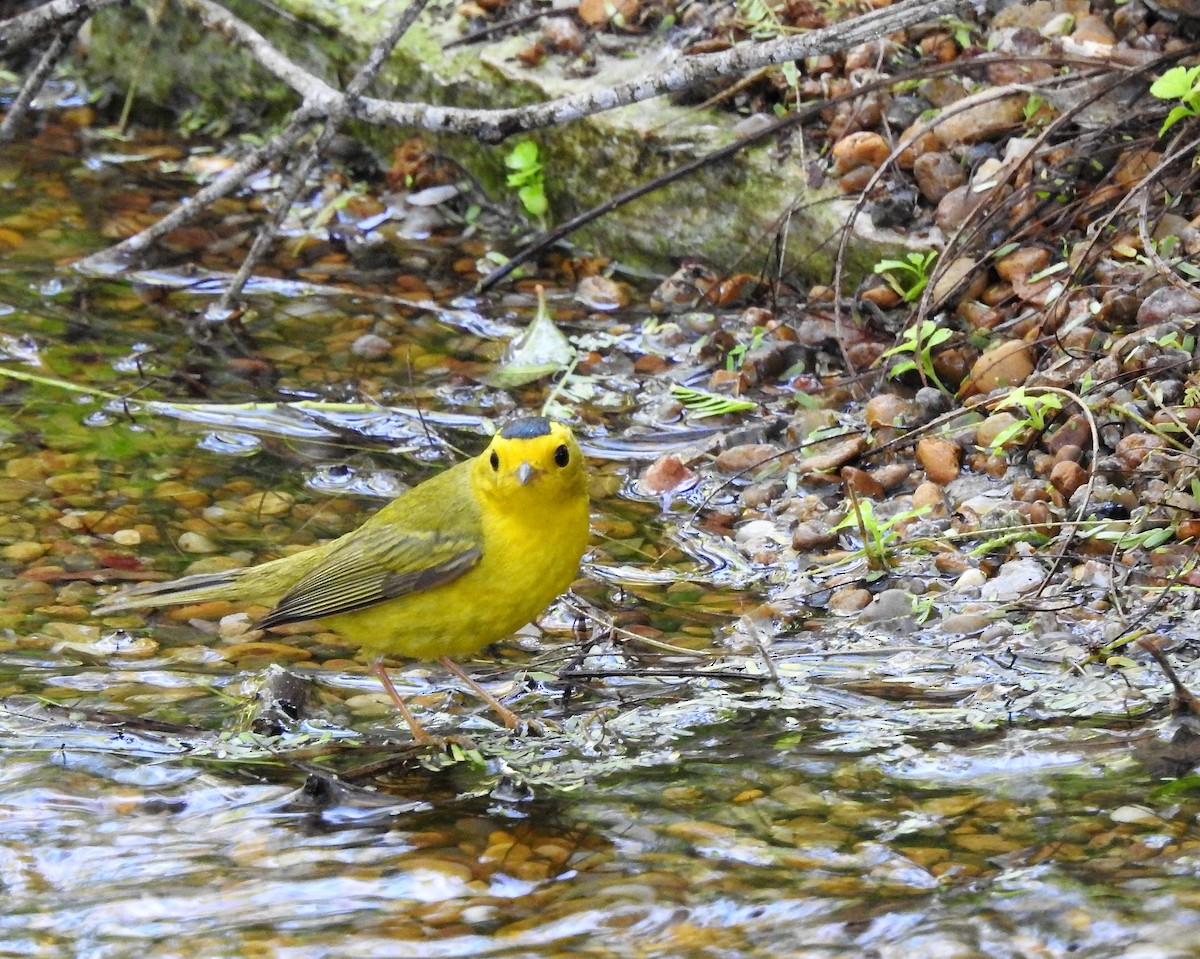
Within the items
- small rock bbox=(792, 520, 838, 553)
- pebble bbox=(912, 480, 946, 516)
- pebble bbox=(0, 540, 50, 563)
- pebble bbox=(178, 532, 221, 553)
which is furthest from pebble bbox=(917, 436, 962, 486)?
pebble bbox=(0, 540, 50, 563)

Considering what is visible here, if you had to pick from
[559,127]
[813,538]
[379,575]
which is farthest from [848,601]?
[559,127]

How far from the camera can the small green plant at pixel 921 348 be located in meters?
5.89

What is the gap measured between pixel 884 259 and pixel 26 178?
481 centimetres

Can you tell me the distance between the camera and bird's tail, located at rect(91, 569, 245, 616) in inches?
202

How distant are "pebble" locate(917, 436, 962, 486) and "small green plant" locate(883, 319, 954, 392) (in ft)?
1.21

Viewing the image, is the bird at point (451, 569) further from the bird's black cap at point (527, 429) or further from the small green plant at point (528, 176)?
the small green plant at point (528, 176)

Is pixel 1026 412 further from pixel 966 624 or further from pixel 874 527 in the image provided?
pixel 966 624

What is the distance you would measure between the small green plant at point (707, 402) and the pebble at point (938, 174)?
1.21m

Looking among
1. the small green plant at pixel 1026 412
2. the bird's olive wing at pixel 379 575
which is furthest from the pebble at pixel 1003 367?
the bird's olive wing at pixel 379 575

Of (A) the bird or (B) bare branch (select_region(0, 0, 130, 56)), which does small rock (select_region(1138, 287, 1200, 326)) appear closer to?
(A) the bird

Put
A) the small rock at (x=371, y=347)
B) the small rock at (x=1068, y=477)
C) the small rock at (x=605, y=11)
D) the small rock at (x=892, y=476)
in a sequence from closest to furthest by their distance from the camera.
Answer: the small rock at (x=1068, y=477) < the small rock at (x=892, y=476) < the small rock at (x=371, y=347) < the small rock at (x=605, y=11)

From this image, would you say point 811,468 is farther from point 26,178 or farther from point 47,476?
point 26,178

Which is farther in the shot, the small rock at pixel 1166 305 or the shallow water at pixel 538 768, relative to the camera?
the small rock at pixel 1166 305

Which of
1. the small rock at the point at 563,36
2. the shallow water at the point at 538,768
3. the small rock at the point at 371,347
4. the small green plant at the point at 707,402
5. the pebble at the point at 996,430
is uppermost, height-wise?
the small rock at the point at 563,36
